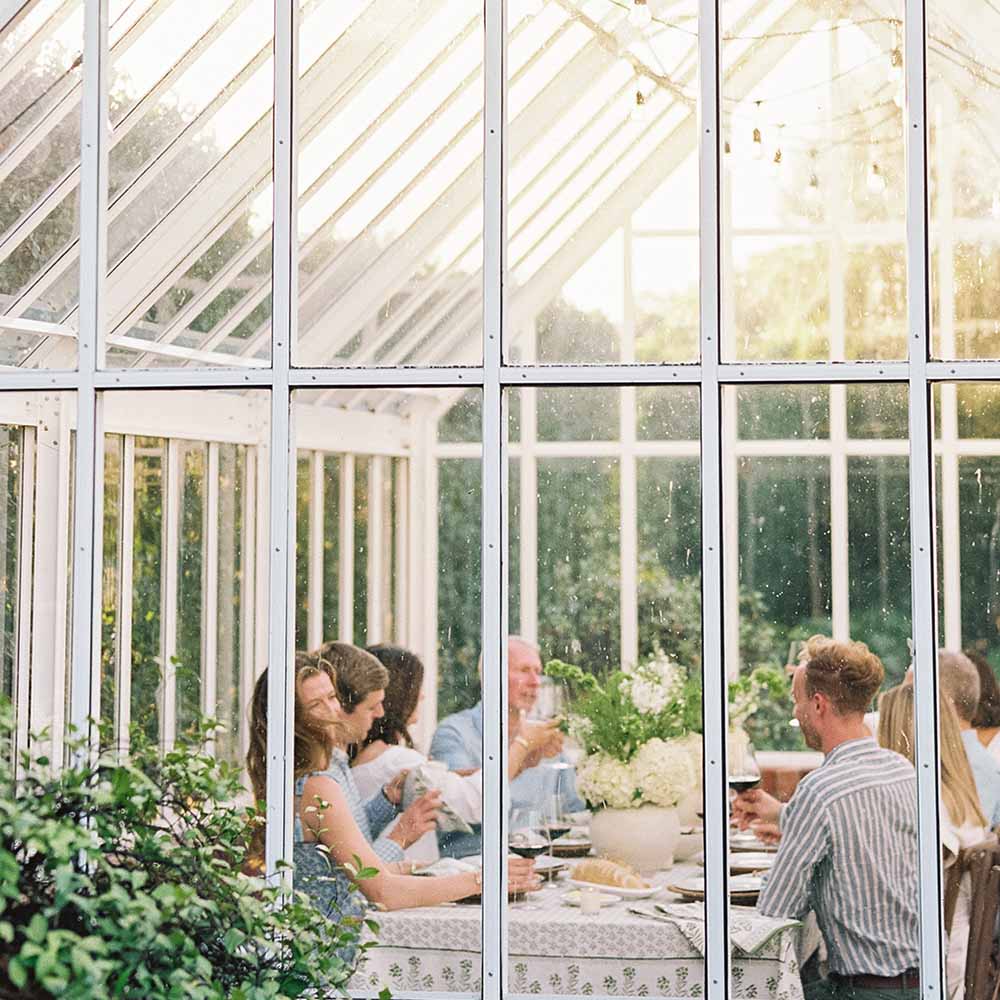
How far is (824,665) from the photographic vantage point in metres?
2.88

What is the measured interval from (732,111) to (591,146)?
279mm

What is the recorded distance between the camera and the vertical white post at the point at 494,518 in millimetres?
2871

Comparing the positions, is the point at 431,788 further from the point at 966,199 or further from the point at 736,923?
the point at 966,199

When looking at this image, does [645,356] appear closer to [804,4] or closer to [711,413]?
[711,413]

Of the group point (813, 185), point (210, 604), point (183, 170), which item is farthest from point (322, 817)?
point (813, 185)

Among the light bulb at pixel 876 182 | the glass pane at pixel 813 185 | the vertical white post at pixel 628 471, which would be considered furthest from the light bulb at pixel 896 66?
the vertical white post at pixel 628 471

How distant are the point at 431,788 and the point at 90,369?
1.07m

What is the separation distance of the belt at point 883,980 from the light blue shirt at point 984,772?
0.33 m

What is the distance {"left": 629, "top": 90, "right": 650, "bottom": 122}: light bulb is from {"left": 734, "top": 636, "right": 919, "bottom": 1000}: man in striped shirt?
1.06m

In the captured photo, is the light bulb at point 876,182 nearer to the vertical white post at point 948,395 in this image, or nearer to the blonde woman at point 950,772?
the vertical white post at point 948,395

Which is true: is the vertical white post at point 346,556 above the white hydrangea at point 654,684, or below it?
above

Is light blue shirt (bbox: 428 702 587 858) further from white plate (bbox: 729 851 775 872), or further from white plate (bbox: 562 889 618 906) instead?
white plate (bbox: 729 851 775 872)

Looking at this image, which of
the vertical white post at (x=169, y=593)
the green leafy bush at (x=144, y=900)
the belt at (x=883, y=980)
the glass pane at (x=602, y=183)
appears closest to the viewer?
the green leafy bush at (x=144, y=900)

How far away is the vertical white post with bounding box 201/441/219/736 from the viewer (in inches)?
118
